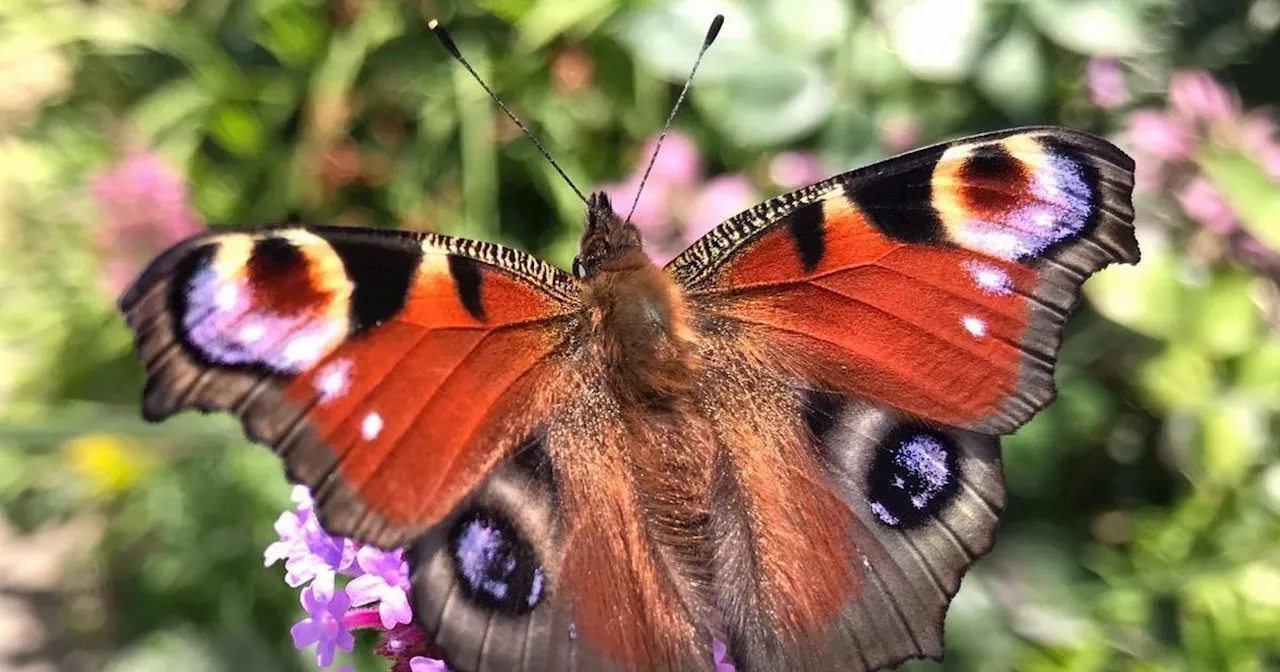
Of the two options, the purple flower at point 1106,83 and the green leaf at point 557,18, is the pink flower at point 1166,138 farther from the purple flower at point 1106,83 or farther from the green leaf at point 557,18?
the green leaf at point 557,18

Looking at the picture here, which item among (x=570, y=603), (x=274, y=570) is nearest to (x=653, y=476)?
(x=570, y=603)

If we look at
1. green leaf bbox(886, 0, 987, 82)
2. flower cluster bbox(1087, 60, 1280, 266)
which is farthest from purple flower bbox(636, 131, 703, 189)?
flower cluster bbox(1087, 60, 1280, 266)

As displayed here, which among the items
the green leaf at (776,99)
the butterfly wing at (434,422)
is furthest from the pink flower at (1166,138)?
the butterfly wing at (434,422)

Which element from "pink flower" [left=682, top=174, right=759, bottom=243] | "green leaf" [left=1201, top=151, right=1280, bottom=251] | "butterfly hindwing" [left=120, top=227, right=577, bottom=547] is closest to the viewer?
"butterfly hindwing" [left=120, top=227, right=577, bottom=547]

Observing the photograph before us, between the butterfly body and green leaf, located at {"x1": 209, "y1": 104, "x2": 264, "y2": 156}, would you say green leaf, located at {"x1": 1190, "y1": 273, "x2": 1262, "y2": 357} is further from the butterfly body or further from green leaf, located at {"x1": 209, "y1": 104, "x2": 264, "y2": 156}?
green leaf, located at {"x1": 209, "y1": 104, "x2": 264, "y2": 156}

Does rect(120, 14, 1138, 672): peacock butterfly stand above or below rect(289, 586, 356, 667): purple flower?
above

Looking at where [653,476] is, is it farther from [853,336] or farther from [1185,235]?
[1185,235]
